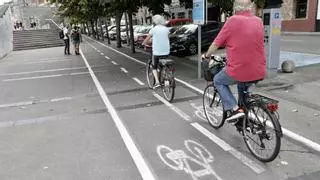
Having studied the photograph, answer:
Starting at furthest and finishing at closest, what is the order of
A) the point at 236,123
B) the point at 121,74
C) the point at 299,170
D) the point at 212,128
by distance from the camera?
the point at 121,74 → the point at 212,128 → the point at 236,123 → the point at 299,170

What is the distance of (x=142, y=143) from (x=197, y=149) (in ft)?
2.84

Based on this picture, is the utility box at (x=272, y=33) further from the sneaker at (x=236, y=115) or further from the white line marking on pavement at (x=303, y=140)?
the sneaker at (x=236, y=115)

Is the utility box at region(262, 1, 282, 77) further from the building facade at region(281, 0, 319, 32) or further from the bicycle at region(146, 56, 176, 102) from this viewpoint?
the building facade at region(281, 0, 319, 32)

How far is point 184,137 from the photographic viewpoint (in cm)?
574

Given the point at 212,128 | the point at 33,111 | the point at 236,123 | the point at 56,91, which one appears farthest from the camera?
the point at 56,91

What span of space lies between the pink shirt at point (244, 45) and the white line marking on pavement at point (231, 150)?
38.7 inches

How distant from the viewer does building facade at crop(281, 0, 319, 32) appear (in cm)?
3038

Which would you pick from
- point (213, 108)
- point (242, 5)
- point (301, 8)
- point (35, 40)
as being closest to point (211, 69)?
point (213, 108)

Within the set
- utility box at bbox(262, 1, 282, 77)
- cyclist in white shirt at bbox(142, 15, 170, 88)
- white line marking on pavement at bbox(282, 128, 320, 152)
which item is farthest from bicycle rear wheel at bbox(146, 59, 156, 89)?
white line marking on pavement at bbox(282, 128, 320, 152)

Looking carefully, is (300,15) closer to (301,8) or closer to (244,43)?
(301,8)

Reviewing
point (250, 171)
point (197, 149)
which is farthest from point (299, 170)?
point (197, 149)

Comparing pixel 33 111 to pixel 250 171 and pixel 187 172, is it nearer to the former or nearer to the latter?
pixel 187 172

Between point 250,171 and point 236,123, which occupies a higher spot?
point 236,123

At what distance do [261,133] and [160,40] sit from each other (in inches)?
173
